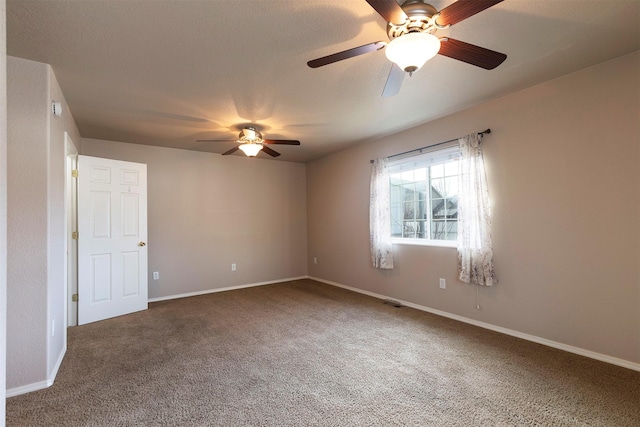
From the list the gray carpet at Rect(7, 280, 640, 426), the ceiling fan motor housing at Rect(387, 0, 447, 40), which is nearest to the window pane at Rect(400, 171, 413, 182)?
the gray carpet at Rect(7, 280, 640, 426)

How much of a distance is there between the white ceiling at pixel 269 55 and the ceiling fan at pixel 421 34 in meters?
0.21

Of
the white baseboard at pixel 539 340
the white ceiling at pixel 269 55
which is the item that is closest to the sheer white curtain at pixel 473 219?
the white baseboard at pixel 539 340

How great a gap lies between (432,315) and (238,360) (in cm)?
239

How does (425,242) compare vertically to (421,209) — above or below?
below

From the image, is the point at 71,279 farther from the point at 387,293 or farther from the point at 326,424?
the point at 387,293

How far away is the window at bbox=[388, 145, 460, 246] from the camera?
371 cm

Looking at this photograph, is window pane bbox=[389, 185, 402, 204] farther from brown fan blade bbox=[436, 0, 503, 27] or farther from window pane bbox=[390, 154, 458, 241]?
brown fan blade bbox=[436, 0, 503, 27]

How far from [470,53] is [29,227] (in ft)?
10.9

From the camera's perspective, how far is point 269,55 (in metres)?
2.27

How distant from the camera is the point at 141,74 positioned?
252 centimetres

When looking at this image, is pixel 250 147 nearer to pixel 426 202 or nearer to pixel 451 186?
pixel 426 202

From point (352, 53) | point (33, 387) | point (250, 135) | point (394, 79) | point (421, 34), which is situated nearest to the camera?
point (421, 34)

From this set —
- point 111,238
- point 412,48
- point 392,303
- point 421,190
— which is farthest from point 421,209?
point 111,238

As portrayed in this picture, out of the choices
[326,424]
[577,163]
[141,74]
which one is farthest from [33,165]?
[577,163]
